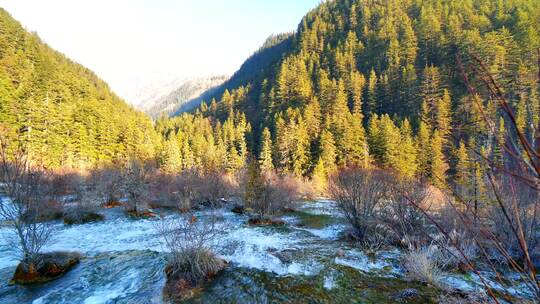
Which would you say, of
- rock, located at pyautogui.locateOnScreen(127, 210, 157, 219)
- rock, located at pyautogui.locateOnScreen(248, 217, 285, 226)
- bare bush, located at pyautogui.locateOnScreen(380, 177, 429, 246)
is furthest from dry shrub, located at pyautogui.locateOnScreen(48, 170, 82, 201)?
bare bush, located at pyautogui.locateOnScreen(380, 177, 429, 246)

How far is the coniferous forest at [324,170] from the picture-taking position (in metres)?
5.39

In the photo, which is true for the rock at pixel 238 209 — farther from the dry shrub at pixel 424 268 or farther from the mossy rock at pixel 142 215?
the dry shrub at pixel 424 268

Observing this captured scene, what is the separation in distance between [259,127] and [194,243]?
6028cm

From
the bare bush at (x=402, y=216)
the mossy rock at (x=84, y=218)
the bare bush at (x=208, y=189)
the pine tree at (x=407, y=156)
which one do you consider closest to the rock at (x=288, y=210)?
the bare bush at (x=208, y=189)

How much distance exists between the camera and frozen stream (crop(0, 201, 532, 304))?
21.8 ft

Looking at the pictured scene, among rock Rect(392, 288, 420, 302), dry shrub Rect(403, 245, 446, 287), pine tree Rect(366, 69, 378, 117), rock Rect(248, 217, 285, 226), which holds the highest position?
pine tree Rect(366, 69, 378, 117)

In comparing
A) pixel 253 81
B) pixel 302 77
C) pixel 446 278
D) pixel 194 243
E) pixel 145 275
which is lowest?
pixel 446 278

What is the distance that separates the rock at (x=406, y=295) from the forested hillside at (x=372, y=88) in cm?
2526

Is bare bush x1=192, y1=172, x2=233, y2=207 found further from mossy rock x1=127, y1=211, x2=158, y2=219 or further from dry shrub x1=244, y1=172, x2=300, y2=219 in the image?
mossy rock x1=127, y1=211, x2=158, y2=219

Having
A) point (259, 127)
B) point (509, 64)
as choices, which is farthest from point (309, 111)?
point (509, 64)

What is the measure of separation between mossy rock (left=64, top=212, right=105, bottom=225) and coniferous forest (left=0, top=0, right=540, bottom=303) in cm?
10

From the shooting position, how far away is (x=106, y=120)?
5538 cm

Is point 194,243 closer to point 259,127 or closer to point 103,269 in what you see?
point 103,269

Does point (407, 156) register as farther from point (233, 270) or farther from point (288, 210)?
point (233, 270)
